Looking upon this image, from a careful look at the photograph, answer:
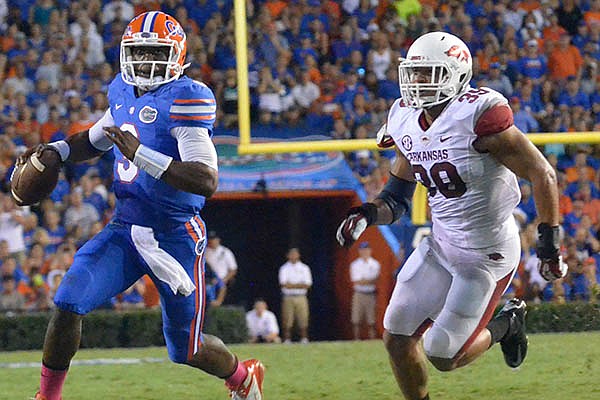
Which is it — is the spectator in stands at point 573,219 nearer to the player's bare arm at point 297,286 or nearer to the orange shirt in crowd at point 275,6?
the player's bare arm at point 297,286

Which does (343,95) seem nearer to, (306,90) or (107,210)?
(306,90)

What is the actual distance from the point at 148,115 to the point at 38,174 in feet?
1.68

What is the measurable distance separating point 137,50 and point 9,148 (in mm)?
5528

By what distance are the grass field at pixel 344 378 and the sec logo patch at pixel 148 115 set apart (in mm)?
1464

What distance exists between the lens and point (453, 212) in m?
4.14

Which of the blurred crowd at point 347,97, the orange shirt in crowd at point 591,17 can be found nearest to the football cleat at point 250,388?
the blurred crowd at point 347,97

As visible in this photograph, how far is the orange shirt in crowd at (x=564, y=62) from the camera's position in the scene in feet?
30.3

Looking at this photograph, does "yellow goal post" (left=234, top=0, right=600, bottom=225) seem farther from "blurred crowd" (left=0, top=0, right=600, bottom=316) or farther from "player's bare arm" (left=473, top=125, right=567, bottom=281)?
"player's bare arm" (left=473, top=125, right=567, bottom=281)

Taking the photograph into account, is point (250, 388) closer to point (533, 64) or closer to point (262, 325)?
point (262, 325)

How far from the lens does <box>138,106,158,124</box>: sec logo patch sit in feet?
13.9

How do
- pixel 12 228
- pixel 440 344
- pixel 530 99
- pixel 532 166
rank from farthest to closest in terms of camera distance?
pixel 530 99 < pixel 12 228 < pixel 440 344 < pixel 532 166

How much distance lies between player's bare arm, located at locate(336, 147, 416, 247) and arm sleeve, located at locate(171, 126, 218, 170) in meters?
0.53

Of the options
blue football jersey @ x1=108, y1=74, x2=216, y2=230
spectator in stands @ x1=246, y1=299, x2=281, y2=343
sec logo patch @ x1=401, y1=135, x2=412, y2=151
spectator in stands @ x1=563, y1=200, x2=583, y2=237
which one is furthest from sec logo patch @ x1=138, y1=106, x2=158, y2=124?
spectator in stands @ x1=563, y1=200, x2=583, y2=237

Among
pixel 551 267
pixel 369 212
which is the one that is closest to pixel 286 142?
pixel 369 212
